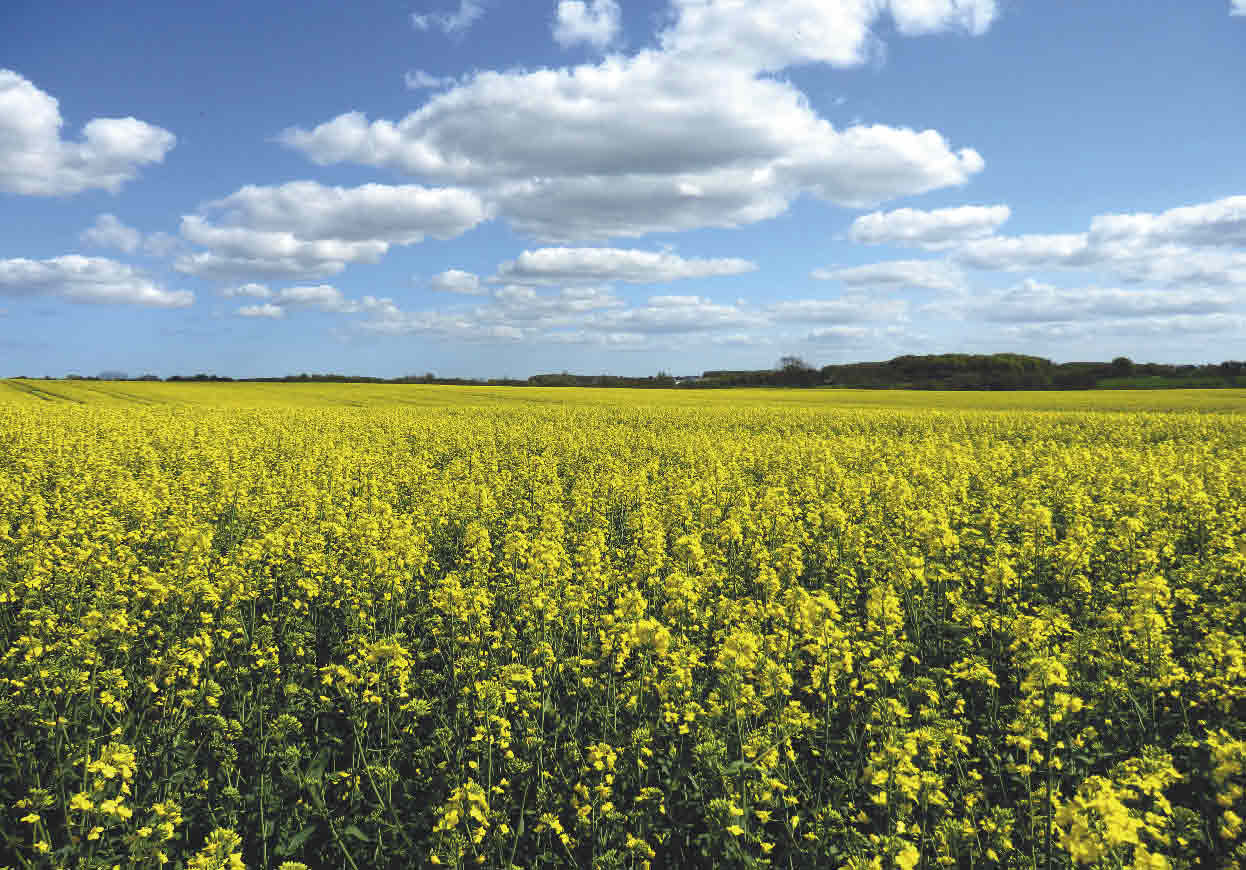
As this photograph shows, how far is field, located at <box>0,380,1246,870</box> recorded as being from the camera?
14.0ft

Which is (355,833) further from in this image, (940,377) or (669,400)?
(940,377)

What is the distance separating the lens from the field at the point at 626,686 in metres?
4.26

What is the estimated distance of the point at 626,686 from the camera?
17.9ft

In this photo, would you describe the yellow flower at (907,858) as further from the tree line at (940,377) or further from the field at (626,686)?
the tree line at (940,377)

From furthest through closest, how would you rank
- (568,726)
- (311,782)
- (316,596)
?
(316,596), (568,726), (311,782)

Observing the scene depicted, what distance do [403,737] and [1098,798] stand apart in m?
4.90

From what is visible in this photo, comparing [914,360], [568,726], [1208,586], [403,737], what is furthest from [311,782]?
[914,360]

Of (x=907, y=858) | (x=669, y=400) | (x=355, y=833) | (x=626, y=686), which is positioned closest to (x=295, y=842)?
(x=355, y=833)

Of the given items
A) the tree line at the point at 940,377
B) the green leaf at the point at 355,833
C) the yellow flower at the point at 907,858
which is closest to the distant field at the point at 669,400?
the tree line at the point at 940,377

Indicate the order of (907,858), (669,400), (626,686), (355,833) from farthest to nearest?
(669,400) → (626,686) → (355,833) → (907,858)

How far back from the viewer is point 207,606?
24.8ft

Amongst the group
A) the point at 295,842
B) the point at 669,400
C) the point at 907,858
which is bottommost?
the point at 295,842

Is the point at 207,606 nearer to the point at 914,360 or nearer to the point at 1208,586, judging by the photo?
the point at 1208,586

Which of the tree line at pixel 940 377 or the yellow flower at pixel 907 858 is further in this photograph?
the tree line at pixel 940 377
